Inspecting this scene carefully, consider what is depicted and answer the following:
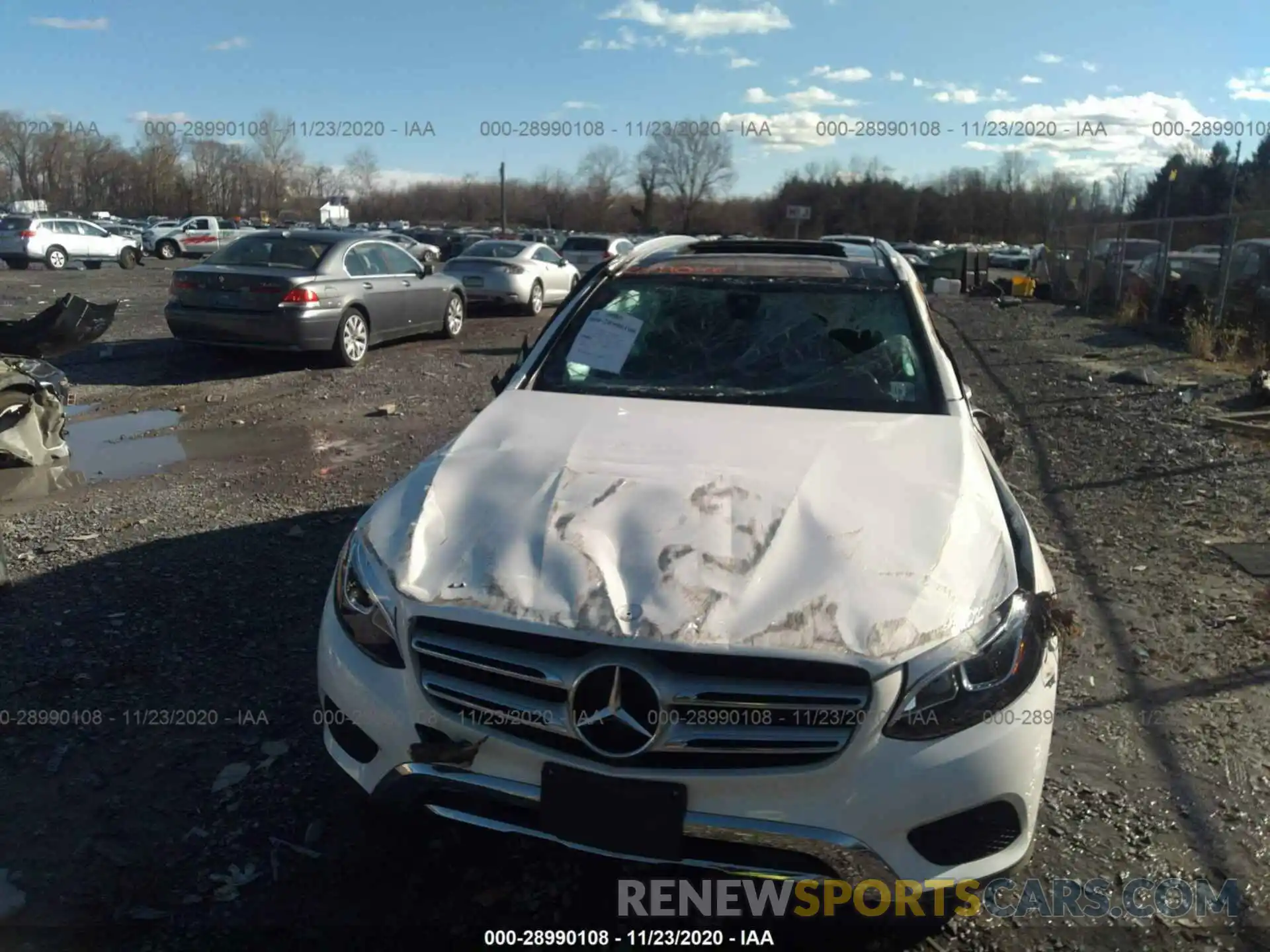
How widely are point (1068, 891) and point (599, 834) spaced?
1502 millimetres

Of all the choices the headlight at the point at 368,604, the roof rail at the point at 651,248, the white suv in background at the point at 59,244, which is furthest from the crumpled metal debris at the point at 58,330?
the white suv in background at the point at 59,244

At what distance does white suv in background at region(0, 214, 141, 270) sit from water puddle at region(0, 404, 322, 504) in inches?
1005

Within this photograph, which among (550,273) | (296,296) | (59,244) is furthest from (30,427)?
(59,244)

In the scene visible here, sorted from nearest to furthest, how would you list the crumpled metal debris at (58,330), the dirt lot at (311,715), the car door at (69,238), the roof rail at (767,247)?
the dirt lot at (311,715), the roof rail at (767,247), the crumpled metal debris at (58,330), the car door at (69,238)

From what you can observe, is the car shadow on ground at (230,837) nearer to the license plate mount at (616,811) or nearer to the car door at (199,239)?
the license plate mount at (616,811)

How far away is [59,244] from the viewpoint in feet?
103

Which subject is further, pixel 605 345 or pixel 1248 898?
pixel 605 345

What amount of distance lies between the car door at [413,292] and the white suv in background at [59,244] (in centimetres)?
2266

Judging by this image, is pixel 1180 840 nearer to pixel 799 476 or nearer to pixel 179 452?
pixel 799 476

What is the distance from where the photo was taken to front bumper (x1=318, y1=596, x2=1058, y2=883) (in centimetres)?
226

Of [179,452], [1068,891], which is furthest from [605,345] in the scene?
[179,452]

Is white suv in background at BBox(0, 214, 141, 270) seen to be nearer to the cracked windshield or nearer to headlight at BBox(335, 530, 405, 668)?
the cracked windshield

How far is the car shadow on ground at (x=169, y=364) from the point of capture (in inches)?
429

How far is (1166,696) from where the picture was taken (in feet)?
13.4
